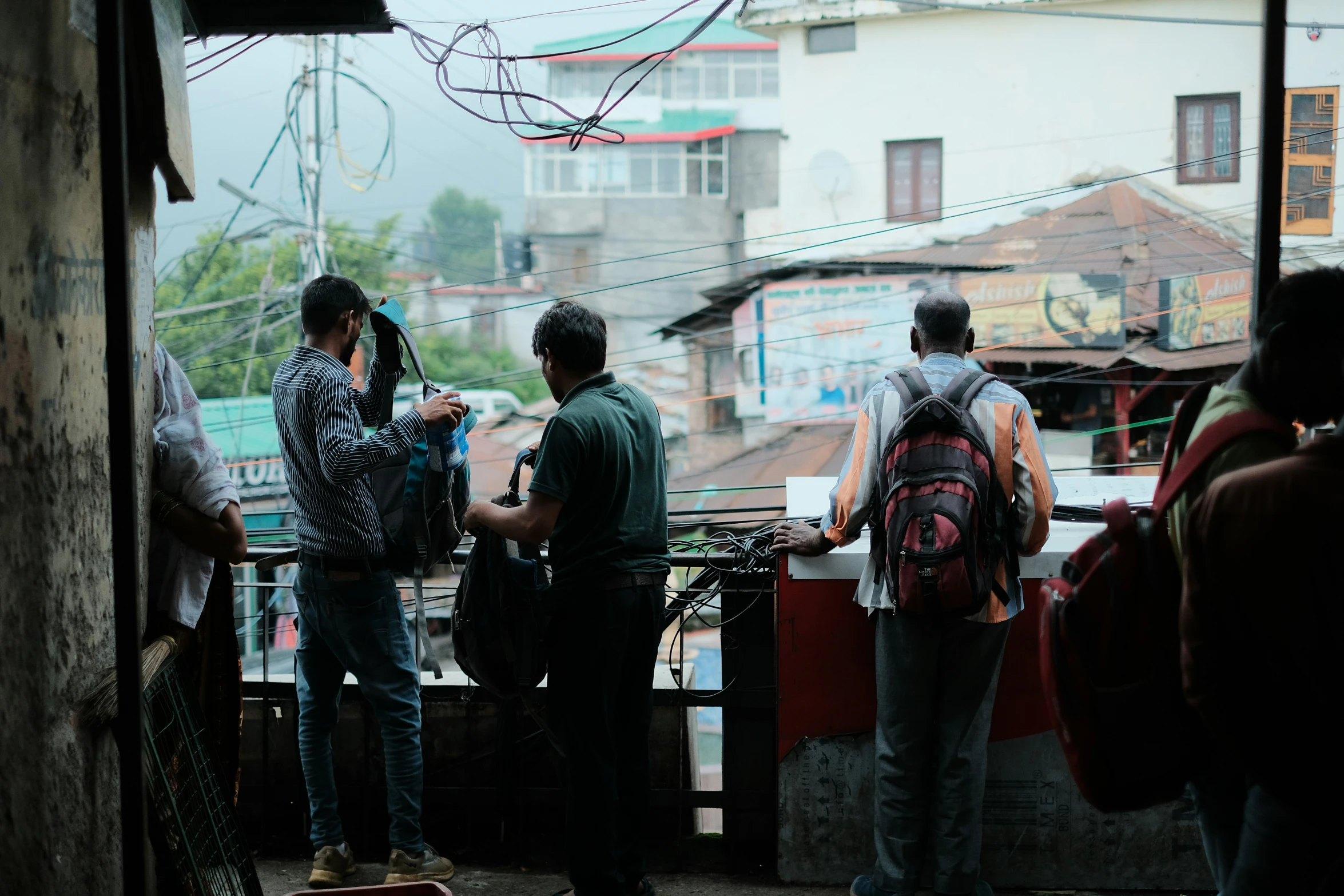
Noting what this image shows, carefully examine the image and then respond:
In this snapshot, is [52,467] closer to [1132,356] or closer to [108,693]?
[108,693]

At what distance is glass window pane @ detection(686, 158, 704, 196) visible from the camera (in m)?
31.6

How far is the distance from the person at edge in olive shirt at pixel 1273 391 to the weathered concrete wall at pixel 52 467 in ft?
6.74

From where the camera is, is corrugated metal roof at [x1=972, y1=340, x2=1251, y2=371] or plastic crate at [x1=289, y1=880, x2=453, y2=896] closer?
plastic crate at [x1=289, y1=880, x2=453, y2=896]

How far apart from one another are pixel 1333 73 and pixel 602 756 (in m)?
17.9

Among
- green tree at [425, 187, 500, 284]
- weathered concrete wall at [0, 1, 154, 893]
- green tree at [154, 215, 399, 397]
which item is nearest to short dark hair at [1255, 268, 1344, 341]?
weathered concrete wall at [0, 1, 154, 893]

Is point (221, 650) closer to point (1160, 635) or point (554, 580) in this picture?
point (554, 580)

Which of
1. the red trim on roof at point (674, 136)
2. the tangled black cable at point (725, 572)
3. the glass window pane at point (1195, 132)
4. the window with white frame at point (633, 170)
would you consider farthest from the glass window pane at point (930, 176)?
the tangled black cable at point (725, 572)

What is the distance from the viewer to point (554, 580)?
314cm

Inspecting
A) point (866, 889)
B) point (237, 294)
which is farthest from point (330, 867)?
point (237, 294)

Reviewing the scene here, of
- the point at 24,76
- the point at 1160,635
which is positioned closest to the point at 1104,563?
the point at 1160,635

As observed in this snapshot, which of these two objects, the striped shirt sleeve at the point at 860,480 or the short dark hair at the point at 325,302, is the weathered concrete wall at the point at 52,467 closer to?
the short dark hair at the point at 325,302

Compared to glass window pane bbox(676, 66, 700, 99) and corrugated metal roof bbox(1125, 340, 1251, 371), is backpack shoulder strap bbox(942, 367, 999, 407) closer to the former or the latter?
corrugated metal roof bbox(1125, 340, 1251, 371)

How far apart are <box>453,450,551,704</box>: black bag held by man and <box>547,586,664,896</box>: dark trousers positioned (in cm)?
9

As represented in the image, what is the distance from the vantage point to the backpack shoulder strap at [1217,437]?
1.89m
